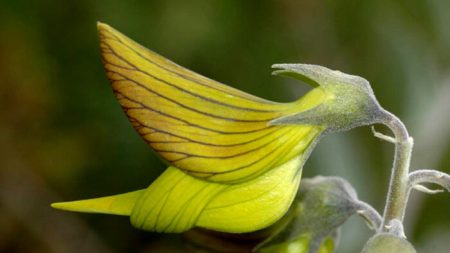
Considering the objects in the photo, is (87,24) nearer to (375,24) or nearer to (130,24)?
(130,24)

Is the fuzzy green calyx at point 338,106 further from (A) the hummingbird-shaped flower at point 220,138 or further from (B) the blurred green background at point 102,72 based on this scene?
(B) the blurred green background at point 102,72

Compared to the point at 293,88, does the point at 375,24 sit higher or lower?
higher

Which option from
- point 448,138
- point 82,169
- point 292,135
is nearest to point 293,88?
point 448,138

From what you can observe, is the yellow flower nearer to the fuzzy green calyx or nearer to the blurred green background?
the fuzzy green calyx

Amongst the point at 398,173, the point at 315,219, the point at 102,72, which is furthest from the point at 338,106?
Result: the point at 102,72

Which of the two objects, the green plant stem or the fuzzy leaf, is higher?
the green plant stem

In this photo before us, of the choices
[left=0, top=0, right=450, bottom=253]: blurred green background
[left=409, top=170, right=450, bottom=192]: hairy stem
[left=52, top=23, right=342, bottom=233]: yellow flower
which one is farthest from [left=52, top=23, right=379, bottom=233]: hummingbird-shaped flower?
[left=0, top=0, right=450, bottom=253]: blurred green background

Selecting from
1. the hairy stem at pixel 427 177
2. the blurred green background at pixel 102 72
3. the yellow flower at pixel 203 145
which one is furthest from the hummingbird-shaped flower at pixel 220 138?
the blurred green background at pixel 102 72
